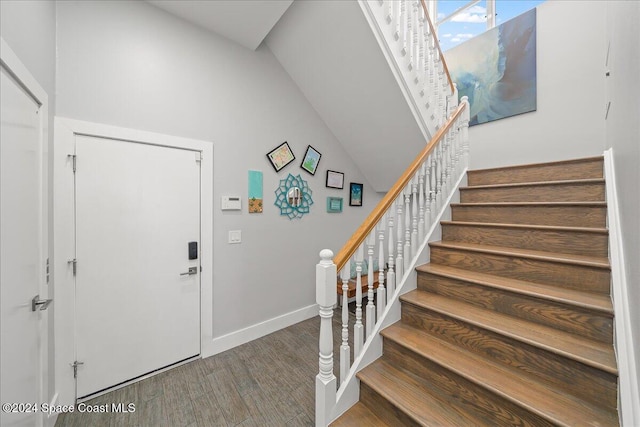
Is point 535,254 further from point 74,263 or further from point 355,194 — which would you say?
point 74,263

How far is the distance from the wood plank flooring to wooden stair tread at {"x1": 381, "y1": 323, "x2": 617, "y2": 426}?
81 cm

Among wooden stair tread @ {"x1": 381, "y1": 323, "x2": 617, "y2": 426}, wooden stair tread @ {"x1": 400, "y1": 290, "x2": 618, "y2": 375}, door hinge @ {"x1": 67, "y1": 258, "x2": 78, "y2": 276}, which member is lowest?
wooden stair tread @ {"x1": 381, "y1": 323, "x2": 617, "y2": 426}

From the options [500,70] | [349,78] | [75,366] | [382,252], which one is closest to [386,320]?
[382,252]

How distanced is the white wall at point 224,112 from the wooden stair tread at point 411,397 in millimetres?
1455

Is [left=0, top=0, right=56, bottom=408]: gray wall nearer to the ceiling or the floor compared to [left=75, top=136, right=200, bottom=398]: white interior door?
nearer to the ceiling

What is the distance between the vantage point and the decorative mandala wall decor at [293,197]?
2.68m

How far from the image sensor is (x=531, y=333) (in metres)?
1.25

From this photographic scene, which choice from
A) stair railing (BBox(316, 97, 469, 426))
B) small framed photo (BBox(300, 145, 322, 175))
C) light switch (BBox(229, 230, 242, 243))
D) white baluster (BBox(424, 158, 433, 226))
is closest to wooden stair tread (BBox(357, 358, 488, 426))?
stair railing (BBox(316, 97, 469, 426))

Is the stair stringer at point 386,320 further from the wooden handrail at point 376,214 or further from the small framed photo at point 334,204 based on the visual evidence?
the small framed photo at point 334,204

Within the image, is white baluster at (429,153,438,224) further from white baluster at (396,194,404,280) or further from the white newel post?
the white newel post

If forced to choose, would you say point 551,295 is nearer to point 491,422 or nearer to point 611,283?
point 611,283

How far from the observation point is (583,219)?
1600 millimetres

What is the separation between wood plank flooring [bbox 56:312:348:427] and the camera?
153 centimetres

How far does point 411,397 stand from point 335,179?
2.42 meters
